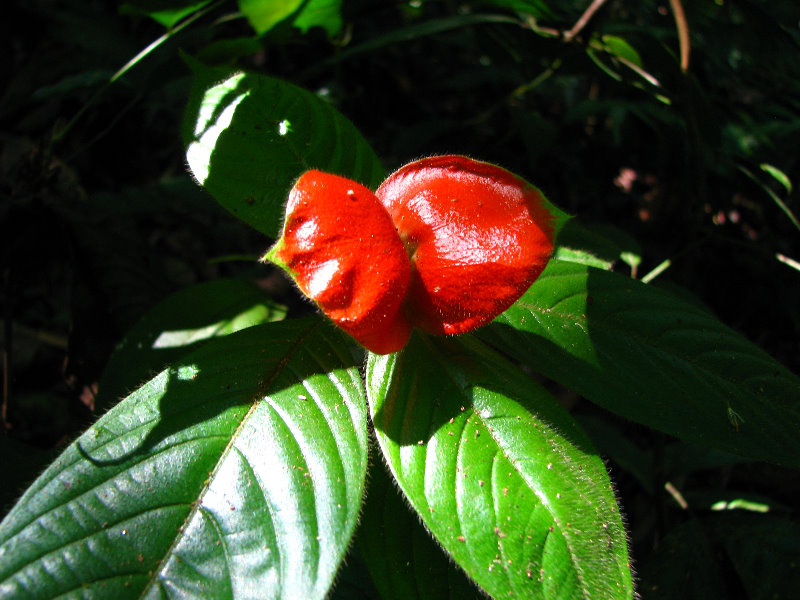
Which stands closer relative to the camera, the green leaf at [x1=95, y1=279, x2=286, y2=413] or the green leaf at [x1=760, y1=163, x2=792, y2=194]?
the green leaf at [x1=95, y1=279, x2=286, y2=413]

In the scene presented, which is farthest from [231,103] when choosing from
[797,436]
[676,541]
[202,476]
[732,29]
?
[732,29]

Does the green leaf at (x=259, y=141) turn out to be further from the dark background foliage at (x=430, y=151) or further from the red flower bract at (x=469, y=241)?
the dark background foliage at (x=430, y=151)

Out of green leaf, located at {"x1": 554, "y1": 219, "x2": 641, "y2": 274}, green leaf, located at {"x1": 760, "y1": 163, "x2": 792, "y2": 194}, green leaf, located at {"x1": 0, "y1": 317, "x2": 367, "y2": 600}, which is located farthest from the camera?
green leaf, located at {"x1": 760, "y1": 163, "x2": 792, "y2": 194}

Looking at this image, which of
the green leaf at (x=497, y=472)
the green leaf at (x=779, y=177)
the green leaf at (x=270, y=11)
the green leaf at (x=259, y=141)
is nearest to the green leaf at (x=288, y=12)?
the green leaf at (x=270, y=11)

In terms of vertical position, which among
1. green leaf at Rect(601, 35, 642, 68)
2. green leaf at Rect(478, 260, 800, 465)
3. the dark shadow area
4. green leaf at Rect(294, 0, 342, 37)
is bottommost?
green leaf at Rect(478, 260, 800, 465)

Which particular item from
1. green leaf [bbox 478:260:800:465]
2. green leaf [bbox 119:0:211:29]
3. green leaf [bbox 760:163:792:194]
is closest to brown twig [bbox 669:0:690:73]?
green leaf [bbox 760:163:792:194]

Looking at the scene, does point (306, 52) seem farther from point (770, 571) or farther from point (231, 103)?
point (770, 571)

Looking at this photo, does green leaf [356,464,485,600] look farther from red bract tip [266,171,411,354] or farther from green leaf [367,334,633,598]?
red bract tip [266,171,411,354]
